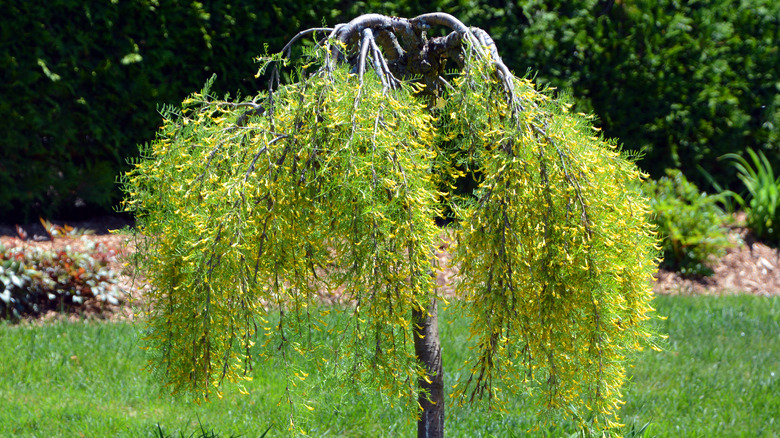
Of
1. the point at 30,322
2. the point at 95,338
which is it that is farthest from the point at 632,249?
the point at 30,322

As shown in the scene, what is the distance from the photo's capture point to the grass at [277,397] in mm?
3689

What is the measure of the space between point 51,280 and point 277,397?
2405mm

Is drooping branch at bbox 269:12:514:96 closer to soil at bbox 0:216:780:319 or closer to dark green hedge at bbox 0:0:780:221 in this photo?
dark green hedge at bbox 0:0:780:221

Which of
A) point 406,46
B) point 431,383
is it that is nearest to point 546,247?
point 431,383

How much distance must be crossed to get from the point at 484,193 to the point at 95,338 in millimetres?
3551

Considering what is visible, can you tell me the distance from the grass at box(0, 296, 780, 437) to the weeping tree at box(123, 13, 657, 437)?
970 mm

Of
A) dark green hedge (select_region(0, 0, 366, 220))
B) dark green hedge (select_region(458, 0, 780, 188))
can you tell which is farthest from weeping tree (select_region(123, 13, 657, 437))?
dark green hedge (select_region(458, 0, 780, 188))

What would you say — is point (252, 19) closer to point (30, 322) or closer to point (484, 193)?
point (30, 322)

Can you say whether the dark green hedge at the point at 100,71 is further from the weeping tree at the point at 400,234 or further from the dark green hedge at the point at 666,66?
the weeping tree at the point at 400,234

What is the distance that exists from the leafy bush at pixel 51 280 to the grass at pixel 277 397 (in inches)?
13.8

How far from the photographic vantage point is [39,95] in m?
6.13

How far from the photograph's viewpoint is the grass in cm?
369

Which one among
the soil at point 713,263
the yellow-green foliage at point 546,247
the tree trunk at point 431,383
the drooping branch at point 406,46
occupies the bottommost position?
the soil at point 713,263

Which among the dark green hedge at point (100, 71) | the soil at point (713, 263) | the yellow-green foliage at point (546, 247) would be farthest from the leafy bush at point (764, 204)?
the yellow-green foliage at point (546, 247)
